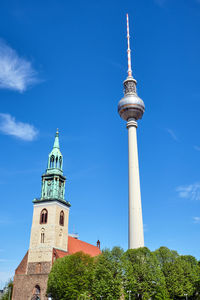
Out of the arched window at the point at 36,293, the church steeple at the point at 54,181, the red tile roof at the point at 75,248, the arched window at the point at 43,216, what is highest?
the church steeple at the point at 54,181

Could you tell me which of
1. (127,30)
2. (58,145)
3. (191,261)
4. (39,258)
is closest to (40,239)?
(39,258)

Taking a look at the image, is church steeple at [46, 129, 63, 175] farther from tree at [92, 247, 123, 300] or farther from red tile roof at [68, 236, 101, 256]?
tree at [92, 247, 123, 300]

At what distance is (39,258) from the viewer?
7962 cm

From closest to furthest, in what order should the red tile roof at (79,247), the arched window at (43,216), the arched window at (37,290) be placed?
the arched window at (37,290) → the arched window at (43,216) → the red tile roof at (79,247)

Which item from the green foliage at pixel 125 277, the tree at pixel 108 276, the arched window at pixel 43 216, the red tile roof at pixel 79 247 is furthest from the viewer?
the red tile roof at pixel 79 247

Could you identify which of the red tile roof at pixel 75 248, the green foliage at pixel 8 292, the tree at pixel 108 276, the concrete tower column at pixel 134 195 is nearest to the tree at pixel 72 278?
the tree at pixel 108 276

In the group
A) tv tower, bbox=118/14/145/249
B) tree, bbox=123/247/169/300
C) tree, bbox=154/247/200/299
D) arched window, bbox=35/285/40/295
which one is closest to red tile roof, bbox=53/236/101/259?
arched window, bbox=35/285/40/295

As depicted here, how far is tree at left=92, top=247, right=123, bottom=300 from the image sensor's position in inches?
2280

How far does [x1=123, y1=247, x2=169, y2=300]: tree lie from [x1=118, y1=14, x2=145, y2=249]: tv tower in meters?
22.3

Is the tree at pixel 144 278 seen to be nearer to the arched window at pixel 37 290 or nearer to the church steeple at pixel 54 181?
the arched window at pixel 37 290

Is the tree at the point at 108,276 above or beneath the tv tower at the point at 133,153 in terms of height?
beneath

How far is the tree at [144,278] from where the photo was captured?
58344 millimetres

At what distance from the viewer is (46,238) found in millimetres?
81625

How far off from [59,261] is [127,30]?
8295 centimetres
